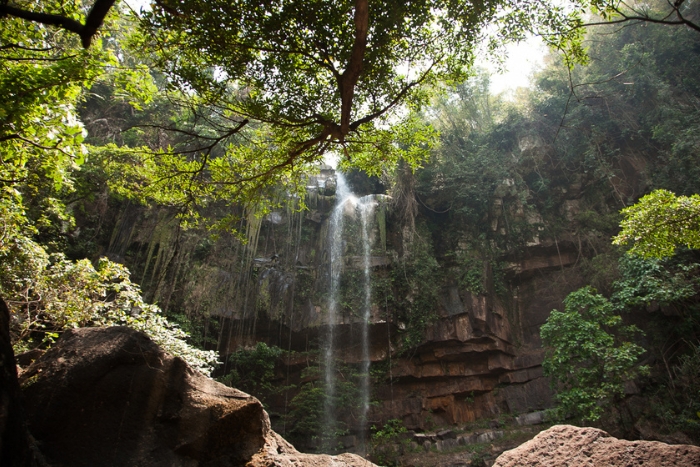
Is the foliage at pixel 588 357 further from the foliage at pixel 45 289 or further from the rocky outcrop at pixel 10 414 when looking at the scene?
the rocky outcrop at pixel 10 414

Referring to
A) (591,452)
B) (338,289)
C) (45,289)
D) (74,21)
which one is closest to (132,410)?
(74,21)

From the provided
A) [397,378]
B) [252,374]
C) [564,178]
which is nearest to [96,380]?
[252,374]

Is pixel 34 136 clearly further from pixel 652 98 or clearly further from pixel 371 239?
pixel 652 98

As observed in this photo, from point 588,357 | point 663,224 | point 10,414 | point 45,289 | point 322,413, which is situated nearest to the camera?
point 10,414

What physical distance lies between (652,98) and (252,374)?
17476mm

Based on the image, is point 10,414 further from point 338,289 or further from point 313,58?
point 338,289

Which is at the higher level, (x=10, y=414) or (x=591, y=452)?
(x=10, y=414)

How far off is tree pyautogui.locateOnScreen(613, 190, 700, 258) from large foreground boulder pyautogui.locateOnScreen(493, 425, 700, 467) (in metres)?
3.66

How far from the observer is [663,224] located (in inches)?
219

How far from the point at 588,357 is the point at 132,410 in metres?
9.69

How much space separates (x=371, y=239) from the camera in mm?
14805

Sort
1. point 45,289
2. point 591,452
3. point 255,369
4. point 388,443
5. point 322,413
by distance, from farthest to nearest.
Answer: point 255,369 < point 388,443 < point 322,413 < point 45,289 < point 591,452

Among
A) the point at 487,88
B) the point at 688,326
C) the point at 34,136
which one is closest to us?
the point at 34,136

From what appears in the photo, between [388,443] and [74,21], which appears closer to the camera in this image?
[74,21]
